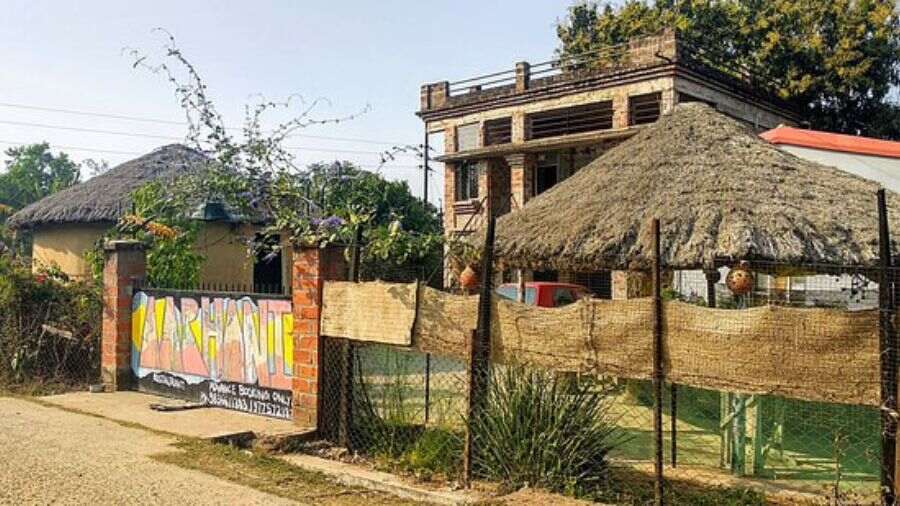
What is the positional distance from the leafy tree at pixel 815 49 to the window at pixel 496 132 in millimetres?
6361

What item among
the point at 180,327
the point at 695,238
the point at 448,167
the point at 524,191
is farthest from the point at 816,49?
the point at 180,327

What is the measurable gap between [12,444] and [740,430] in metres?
7.11

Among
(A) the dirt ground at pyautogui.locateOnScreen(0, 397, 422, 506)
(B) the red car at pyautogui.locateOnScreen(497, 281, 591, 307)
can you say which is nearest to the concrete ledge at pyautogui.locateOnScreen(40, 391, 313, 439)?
(A) the dirt ground at pyautogui.locateOnScreen(0, 397, 422, 506)

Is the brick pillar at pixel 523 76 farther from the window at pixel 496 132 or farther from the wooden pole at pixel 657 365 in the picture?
the wooden pole at pixel 657 365

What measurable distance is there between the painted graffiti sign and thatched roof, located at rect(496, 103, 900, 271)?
303 centimetres

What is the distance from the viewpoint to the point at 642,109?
77.5 feet

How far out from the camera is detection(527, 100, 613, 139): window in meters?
25.1

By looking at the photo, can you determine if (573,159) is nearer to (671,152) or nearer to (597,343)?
(671,152)

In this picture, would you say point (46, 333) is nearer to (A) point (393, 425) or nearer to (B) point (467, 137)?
(A) point (393, 425)

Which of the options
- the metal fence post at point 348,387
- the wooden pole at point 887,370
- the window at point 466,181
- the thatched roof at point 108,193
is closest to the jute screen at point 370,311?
the metal fence post at point 348,387

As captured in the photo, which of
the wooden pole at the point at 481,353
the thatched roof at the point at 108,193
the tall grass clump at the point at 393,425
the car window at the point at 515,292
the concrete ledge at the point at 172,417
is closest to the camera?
the wooden pole at the point at 481,353

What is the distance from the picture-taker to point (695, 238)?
27.7ft

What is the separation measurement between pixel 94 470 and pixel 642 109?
64.5 feet

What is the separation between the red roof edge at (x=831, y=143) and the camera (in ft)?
42.6
